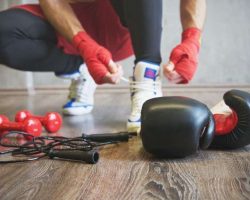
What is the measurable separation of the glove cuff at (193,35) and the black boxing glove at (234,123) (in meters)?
0.30

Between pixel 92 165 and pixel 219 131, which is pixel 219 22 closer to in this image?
pixel 219 131

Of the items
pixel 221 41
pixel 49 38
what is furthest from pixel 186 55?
pixel 221 41

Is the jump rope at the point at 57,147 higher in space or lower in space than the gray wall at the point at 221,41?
lower

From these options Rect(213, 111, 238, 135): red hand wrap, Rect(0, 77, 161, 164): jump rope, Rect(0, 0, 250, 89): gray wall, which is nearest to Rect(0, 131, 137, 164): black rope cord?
Rect(0, 77, 161, 164): jump rope

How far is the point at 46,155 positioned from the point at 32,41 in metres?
0.67

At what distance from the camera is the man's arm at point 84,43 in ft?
3.34

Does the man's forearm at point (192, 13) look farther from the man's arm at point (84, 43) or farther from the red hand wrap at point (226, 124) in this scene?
the red hand wrap at point (226, 124)

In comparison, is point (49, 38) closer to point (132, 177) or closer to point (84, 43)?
point (84, 43)

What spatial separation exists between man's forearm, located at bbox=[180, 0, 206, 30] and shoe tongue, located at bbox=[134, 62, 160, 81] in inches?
7.2

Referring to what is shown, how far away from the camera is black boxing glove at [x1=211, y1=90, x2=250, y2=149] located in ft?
2.61

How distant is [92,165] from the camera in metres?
0.76

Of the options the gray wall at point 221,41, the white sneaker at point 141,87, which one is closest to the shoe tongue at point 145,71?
the white sneaker at point 141,87

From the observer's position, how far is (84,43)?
1092 millimetres

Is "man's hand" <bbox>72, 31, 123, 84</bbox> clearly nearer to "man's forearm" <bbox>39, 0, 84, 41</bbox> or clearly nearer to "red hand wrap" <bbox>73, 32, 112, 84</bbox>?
"red hand wrap" <bbox>73, 32, 112, 84</bbox>
